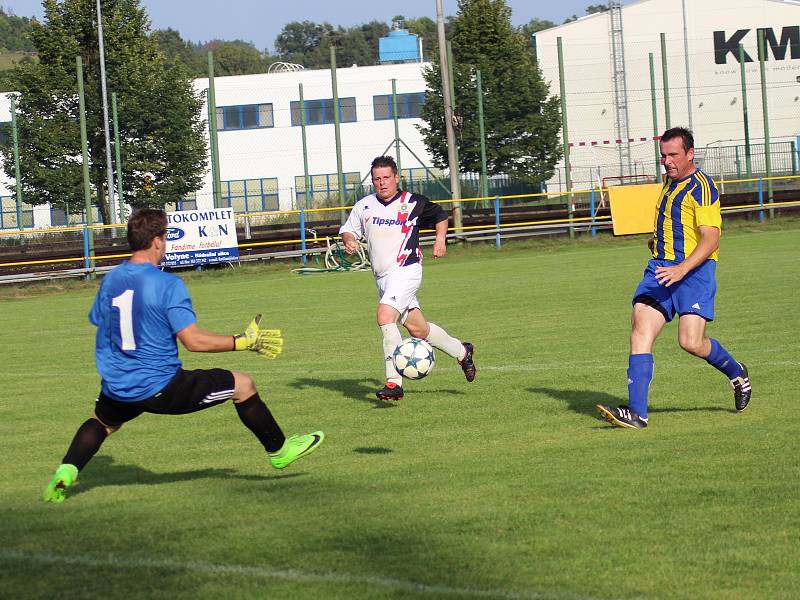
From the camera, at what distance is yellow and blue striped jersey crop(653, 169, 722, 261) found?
791 centimetres

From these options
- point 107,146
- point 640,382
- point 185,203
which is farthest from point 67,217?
point 640,382

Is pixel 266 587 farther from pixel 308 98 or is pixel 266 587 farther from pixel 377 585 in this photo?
pixel 308 98

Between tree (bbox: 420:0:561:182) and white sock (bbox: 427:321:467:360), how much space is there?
91.4 feet

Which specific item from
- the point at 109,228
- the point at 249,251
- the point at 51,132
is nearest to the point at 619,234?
the point at 249,251

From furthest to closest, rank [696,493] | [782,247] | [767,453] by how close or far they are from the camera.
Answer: [782,247]
[767,453]
[696,493]

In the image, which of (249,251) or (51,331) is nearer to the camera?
(51,331)

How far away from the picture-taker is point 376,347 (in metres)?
13.6

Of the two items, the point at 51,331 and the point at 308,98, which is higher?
the point at 308,98

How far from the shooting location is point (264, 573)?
471 centimetres

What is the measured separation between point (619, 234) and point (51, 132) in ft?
56.0

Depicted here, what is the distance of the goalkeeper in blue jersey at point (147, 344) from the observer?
6148 mm

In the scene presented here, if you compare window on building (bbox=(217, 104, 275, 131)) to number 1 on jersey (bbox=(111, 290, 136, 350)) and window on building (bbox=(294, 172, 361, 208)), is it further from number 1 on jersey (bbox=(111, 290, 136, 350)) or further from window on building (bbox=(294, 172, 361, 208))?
number 1 on jersey (bbox=(111, 290, 136, 350))

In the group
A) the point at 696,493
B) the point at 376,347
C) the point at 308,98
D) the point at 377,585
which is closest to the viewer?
the point at 377,585

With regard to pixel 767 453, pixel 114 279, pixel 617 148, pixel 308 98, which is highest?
pixel 308 98
